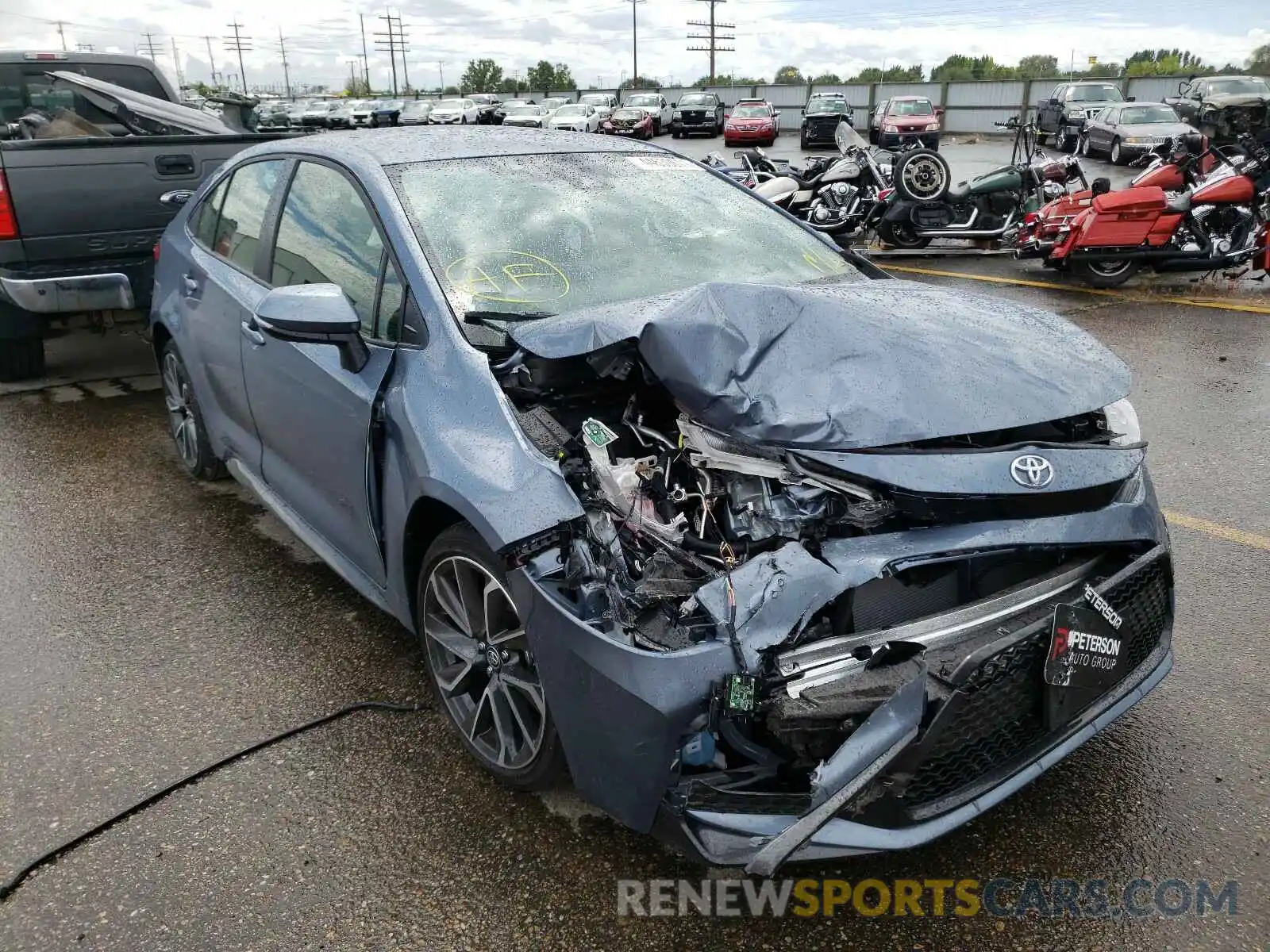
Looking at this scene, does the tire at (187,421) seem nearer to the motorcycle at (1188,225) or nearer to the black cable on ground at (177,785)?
the black cable on ground at (177,785)

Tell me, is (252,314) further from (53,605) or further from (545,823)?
(545,823)

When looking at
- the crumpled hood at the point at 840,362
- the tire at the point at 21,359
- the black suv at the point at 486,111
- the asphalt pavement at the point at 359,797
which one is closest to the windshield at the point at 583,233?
the crumpled hood at the point at 840,362

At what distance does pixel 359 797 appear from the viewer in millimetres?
2779

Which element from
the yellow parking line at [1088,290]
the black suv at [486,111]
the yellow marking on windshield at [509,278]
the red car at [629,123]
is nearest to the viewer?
the yellow marking on windshield at [509,278]

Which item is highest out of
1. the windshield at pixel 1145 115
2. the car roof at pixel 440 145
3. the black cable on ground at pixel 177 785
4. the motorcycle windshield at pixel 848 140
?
the car roof at pixel 440 145

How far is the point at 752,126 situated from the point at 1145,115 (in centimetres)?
1292

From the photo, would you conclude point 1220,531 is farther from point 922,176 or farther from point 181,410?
point 922,176

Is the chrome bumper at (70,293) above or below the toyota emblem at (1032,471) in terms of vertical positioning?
below

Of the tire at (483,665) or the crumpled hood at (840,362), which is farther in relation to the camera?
the tire at (483,665)

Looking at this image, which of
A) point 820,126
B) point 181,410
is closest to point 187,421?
point 181,410

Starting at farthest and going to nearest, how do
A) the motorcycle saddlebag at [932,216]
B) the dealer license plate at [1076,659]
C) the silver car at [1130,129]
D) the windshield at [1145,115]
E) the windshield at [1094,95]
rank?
the windshield at [1094,95] < the windshield at [1145,115] < the silver car at [1130,129] < the motorcycle saddlebag at [932,216] < the dealer license plate at [1076,659]

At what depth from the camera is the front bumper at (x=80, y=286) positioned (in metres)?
5.75

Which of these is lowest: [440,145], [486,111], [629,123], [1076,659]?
[629,123]

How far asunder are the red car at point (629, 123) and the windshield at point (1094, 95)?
1454cm
